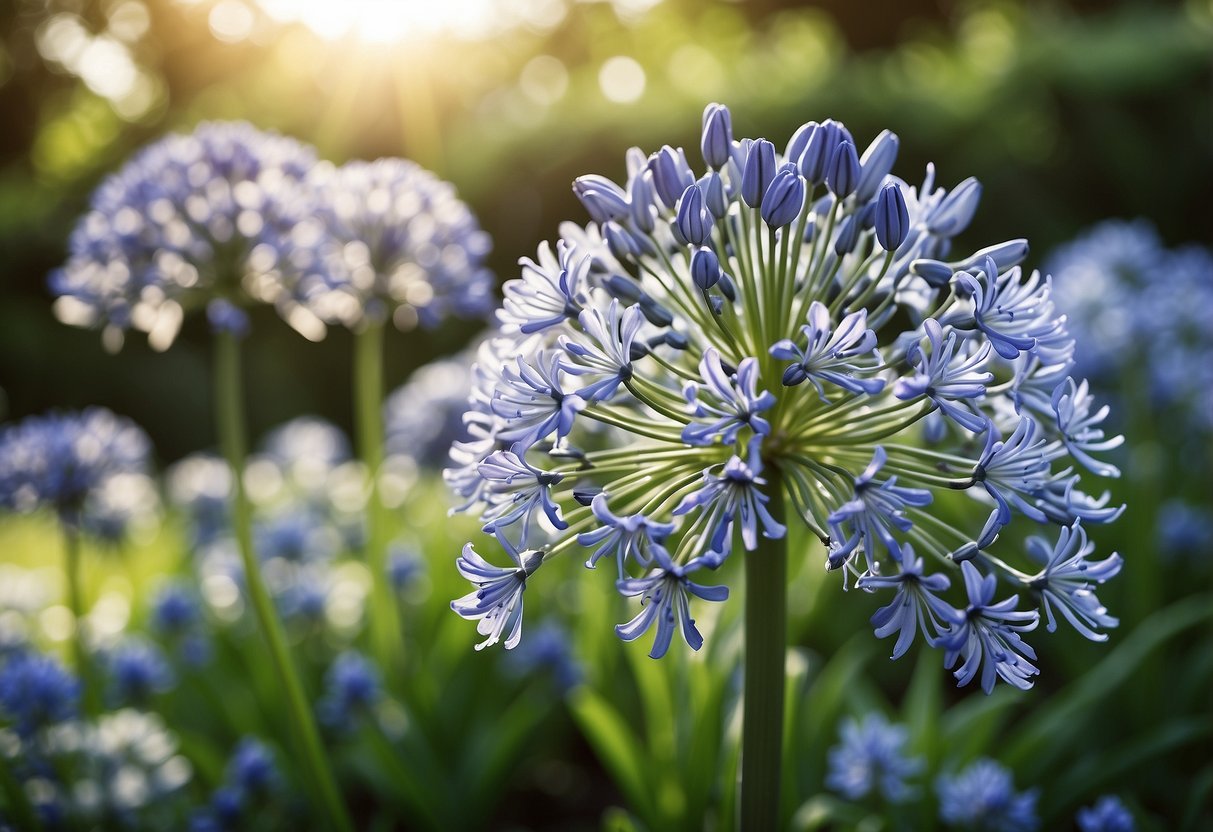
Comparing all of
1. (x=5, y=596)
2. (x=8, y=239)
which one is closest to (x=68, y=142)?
(x=8, y=239)

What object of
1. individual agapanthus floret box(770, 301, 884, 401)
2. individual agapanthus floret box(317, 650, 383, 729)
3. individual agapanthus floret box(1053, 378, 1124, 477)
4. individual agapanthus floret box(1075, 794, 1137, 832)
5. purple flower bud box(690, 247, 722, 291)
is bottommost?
individual agapanthus floret box(1075, 794, 1137, 832)

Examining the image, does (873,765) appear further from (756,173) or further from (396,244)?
(396,244)

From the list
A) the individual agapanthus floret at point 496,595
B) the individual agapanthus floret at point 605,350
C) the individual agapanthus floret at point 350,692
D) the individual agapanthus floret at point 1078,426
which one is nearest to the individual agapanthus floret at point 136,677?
the individual agapanthus floret at point 350,692

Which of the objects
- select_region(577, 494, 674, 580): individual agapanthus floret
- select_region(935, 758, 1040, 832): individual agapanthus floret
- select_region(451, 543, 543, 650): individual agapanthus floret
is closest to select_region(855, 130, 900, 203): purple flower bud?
select_region(577, 494, 674, 580): individual agapanthus floret

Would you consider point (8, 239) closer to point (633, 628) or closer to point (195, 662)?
point (195, 662)

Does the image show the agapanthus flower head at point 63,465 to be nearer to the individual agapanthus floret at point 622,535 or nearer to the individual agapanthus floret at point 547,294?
the individual agapanthus floret at point 547,294

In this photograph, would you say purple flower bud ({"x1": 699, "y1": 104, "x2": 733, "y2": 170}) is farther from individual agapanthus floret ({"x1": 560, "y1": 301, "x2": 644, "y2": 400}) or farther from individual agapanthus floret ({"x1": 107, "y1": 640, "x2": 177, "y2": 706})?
individual agapanthus floret ({"x1": 107, "y1": 640, "x2": 177, "y2": 706})
